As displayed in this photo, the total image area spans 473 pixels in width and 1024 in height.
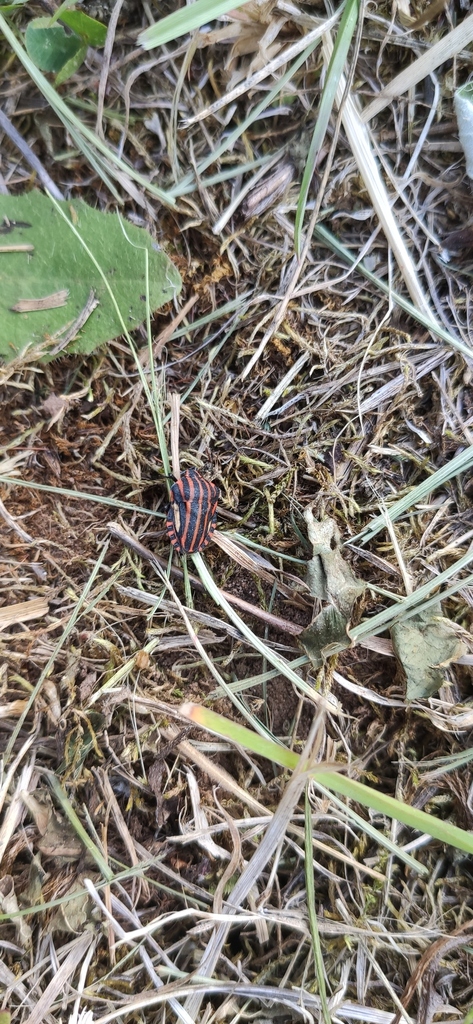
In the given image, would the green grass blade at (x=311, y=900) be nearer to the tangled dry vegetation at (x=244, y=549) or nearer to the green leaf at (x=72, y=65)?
the tangled dry vegetation at (x=244, y=549)

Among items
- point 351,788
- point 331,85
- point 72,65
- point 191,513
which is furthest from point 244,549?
point 72,65

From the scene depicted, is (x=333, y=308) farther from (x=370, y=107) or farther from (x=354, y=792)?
(x=354, y=792)

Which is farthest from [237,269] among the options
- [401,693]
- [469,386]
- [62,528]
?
[401,693]

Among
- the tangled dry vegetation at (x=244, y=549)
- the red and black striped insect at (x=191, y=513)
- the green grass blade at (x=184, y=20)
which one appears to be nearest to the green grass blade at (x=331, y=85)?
the tangled dry vegetation at (x=244, y=549)

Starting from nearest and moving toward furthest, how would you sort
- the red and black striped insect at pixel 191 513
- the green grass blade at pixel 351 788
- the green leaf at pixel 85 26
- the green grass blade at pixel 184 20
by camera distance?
the green grass blade at pixel 351 788, the green grass blade at pixel 184 20, the green leaf at pixel 85 26, the red and black striped insect at pixel 191 513

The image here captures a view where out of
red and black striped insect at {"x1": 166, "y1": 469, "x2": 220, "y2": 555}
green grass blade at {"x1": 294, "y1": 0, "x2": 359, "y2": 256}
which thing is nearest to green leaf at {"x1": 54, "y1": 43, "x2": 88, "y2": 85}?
green grass blade at {"x1": 294, "y1": 0, "x2": 359, "y2": 256}

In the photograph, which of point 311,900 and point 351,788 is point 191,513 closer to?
point 351,788

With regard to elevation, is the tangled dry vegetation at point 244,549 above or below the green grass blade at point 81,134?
below
